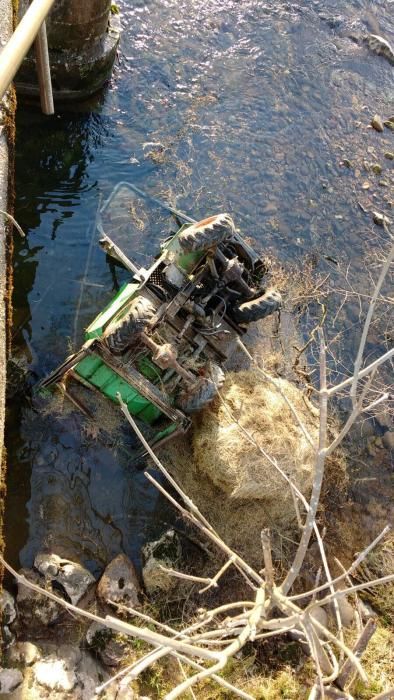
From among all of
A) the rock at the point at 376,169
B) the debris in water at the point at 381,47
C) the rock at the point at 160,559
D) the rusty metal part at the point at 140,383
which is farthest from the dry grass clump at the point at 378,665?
the debris in water at the point at 381,47

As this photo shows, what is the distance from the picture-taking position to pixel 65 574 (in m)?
6.48

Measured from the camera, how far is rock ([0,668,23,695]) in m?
5.73

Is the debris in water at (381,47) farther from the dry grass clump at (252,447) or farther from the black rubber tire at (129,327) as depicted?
the black rubber tire at (129,327)

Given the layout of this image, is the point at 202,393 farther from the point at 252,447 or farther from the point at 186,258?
the point at 186,258

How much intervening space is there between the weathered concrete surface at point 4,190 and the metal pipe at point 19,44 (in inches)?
55.8

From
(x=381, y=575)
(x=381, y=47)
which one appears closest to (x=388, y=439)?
(x=381, y=575)

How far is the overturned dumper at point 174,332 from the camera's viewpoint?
633cm

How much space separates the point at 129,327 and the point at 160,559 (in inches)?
115

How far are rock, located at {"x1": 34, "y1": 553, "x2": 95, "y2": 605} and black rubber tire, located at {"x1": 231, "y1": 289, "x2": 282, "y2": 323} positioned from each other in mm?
3581

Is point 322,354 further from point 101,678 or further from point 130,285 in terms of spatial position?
point 101,678

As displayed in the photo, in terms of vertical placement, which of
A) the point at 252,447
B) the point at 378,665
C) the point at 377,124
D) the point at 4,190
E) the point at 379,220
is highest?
the point at 377,124

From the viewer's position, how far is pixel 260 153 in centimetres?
1074

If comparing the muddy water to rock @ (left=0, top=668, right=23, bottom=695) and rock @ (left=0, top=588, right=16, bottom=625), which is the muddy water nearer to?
rock @ (left=0, top=588, right=16, bottom=625)

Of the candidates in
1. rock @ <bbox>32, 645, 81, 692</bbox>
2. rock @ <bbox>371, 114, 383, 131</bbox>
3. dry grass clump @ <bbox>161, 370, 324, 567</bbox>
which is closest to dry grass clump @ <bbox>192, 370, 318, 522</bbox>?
dry grass clump @ <bbox>161, 370, 324, 567</bbox>
